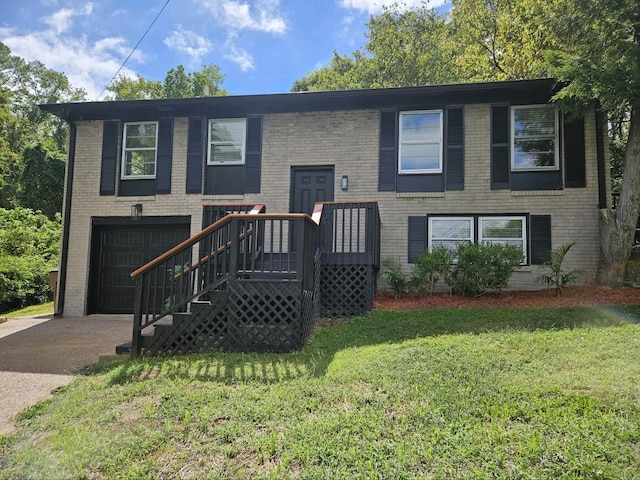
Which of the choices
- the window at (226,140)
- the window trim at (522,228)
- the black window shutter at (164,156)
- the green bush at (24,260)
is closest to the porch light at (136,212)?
the black window shutter at (164,156)

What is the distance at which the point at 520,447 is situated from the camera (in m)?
2.81

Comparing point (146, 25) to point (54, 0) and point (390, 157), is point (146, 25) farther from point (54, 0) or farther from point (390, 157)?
point (390, 157)

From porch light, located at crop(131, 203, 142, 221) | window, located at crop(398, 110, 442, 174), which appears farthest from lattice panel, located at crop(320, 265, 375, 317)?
porch light, located at crop(131, 203, 142, 221)

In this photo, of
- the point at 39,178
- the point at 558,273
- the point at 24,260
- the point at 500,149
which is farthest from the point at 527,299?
the point at 39,178

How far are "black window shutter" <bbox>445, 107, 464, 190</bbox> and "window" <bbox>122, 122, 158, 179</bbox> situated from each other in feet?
24.1

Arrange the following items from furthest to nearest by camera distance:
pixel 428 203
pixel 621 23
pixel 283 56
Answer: pixel 283 56
pixel 428 203
pixel 621 23

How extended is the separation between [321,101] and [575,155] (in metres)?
5.84

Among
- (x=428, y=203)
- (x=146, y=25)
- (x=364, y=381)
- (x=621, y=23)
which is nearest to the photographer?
Result: (x=364, y=381)

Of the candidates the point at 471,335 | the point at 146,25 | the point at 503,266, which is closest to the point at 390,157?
the point at 503,266

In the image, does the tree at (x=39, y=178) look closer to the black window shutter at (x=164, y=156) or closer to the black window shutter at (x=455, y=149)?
the black window shutter at (x=164, y=156)

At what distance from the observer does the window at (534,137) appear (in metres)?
9.02

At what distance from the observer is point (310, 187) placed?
967cm

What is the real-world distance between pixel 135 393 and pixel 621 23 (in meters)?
10.1

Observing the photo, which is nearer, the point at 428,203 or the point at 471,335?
the point at 471,335
